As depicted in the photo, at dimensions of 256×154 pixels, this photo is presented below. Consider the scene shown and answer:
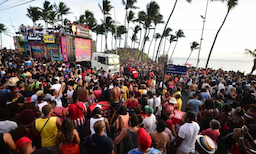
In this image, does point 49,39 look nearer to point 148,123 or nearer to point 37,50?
point 37,50

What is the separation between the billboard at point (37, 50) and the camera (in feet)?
63.8

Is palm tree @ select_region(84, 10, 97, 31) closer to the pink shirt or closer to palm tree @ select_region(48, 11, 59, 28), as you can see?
palm tree @ select_region(48, 11, 59, 28)

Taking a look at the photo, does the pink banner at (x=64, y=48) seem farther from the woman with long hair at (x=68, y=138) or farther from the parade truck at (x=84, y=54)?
the woman with long hair at (x=68, y=138)

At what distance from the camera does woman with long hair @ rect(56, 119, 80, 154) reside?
7.02 ft

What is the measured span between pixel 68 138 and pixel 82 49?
20219mm

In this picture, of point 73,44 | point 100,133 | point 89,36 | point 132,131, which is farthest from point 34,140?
A: point 89,36

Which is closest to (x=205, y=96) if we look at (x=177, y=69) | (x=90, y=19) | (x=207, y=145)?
(x=177, y=69)

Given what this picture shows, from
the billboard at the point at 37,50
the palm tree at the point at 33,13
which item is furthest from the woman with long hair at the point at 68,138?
the palm tree at the point at 33,13

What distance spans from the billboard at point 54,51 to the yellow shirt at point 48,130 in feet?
58.7

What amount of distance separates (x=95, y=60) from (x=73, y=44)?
667cm

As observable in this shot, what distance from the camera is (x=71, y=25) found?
17.5 metres

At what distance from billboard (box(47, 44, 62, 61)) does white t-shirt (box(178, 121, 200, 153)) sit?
63.7 feet

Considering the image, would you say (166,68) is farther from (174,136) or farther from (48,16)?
(48,16)

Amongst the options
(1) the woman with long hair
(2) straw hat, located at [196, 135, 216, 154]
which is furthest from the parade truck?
(2) straw hat, located at [196, 135, 216, 154]
